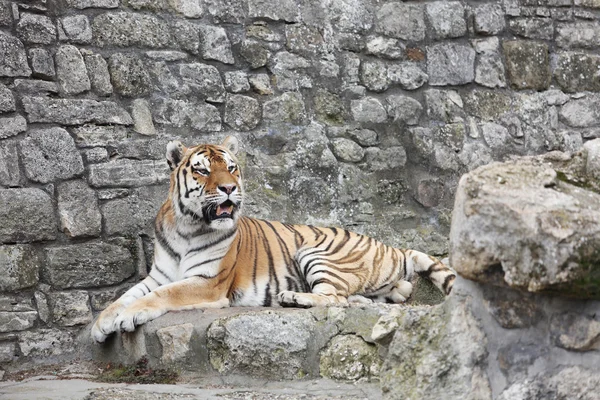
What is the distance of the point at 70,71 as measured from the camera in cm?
686

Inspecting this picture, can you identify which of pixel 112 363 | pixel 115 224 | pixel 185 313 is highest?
pixel 115 224

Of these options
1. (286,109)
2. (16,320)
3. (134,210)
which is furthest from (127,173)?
(286,109)

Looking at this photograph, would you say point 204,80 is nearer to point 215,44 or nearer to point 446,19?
point 215,44

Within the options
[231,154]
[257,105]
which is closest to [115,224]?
[231,154]

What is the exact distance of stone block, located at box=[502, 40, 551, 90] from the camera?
28.6ft

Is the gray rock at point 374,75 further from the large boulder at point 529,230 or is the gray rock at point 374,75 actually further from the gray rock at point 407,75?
the large boulder at point 529,230

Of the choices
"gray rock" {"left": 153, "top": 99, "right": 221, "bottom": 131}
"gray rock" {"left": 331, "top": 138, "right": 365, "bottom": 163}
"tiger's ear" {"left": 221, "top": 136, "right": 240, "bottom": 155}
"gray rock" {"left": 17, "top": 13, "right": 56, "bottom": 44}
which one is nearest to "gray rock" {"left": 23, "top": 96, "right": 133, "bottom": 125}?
"gray rock" {"left": 153, "top": 99, "right": 221, "bottom": 131}

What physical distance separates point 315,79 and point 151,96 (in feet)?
4.85

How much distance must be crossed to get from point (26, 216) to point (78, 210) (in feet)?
1.26

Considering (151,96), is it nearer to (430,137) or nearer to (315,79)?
(315,79)

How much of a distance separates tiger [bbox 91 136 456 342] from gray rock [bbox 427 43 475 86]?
1.88 meters

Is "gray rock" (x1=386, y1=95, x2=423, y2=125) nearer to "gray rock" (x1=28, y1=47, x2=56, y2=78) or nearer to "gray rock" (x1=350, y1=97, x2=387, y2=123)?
"gray rock" (x1=350, y1=97, x2=387, y2=123)

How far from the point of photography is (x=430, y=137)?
828cm

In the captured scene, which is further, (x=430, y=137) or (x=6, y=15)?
(x=430, y=137)
